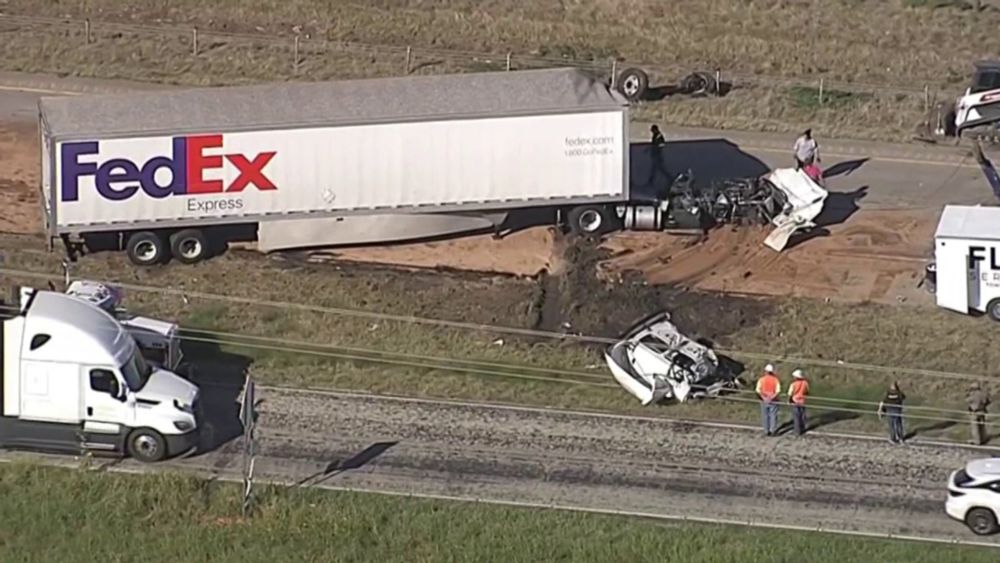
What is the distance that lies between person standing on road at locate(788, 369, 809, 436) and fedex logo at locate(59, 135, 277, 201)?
11868 millimetres

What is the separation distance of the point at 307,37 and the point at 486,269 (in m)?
15.5

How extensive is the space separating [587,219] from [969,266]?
8.07 meters

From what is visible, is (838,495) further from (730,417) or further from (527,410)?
(527,410)

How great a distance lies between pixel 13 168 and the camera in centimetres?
4469

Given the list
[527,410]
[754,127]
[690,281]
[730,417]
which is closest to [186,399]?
[527,410]

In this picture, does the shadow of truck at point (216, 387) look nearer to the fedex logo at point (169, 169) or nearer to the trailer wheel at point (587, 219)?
the fedex logo at point (169, 169)

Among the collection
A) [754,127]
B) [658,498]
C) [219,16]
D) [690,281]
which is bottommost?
[658,498]

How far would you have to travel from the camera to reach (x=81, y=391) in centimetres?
3145

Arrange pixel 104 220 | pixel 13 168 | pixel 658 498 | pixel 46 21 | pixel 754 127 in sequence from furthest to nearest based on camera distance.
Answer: pixel 46 21 < pixel 754 127 < pixel 13 168 < pixel 104 220 < pixel 658 498

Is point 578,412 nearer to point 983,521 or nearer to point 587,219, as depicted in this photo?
point 983,521

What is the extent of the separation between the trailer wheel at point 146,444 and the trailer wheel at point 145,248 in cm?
815

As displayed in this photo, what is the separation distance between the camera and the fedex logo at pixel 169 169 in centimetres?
3847

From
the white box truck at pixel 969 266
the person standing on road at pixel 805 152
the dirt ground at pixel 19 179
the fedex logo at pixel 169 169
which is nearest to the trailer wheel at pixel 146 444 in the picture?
the fedex logo at pixel 169 169

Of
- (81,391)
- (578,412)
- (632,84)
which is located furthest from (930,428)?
(632,84)
